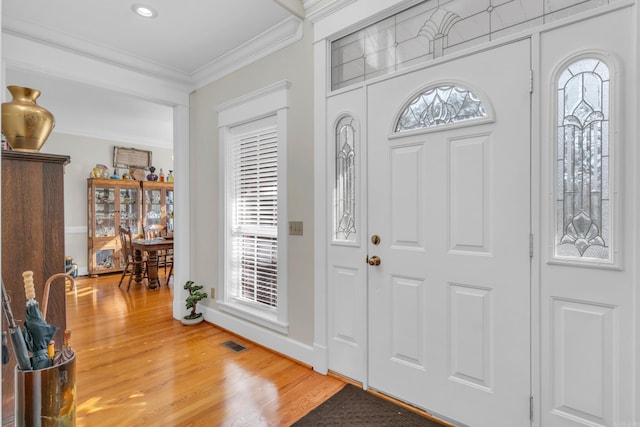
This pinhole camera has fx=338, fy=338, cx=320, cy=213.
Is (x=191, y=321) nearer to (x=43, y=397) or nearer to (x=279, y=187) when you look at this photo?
(x=279, y=187)

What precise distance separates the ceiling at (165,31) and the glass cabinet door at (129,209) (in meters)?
2.75

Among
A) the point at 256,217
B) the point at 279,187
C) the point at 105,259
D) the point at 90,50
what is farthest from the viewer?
the point at 105,259

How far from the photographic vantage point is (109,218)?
6.17m

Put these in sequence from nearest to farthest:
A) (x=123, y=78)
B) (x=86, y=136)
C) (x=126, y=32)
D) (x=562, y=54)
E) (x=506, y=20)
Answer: (x=562, y=54), (x=506, y=20), (x=126, y=32), (x=123, y=78), (x=86, y=136)

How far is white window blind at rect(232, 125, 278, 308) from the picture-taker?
9.75ft

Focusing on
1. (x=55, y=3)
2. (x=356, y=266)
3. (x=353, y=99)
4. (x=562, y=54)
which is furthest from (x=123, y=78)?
(x=562, y=54)

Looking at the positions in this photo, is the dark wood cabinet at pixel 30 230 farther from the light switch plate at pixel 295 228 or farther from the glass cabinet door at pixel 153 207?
the glass cabinet door at pixel 153 207

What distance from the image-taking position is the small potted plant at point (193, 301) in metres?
3.47

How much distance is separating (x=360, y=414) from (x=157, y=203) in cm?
616

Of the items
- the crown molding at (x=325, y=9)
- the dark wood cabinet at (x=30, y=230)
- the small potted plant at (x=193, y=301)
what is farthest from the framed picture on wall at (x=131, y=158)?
the crown molding at (x=325, y=9)

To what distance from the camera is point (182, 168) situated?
3656 mm

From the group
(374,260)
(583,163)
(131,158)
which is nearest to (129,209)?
(131,158)

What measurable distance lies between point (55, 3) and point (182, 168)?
1651 millimetres

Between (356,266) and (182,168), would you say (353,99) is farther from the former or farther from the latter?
(182,168)
